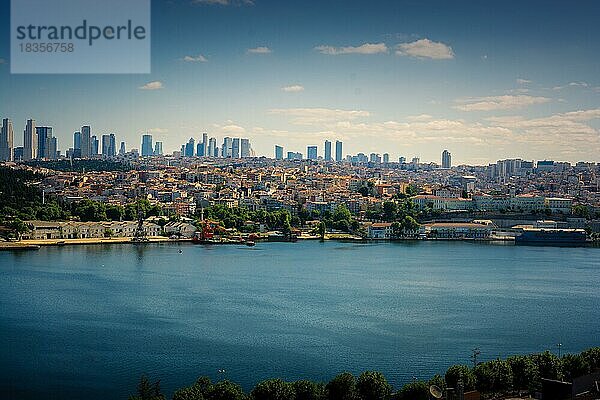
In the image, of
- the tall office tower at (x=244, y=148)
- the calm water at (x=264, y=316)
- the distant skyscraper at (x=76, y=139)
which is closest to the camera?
the calm water at (x=264, y=316)

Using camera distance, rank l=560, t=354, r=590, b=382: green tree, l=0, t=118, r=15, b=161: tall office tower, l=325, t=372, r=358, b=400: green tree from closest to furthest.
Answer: l=325, t=372, r=358, b=400: green tree < l=560, t=354, r=590, b=382: green tree < l=0, t=118, r=15, b=161: tall office tower

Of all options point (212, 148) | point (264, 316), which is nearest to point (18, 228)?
point (264, 316)

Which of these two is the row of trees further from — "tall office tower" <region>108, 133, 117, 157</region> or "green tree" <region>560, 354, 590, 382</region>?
"tall office tower" <region>108, 133, 117, 157</region>

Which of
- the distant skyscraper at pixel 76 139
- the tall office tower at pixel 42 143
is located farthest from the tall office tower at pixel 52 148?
the distant skyscraper at pixel 76 139

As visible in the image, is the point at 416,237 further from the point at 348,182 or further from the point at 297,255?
the point at 348,182

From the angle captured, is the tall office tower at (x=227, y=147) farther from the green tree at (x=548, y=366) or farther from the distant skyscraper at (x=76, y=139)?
the green tree at (x=548, y=366)

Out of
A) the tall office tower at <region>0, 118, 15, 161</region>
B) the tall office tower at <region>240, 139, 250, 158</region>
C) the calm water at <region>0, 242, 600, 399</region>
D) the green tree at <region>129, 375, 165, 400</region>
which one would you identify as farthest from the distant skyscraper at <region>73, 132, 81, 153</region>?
the green tree at <region>129, 375, 165, 400</region>
